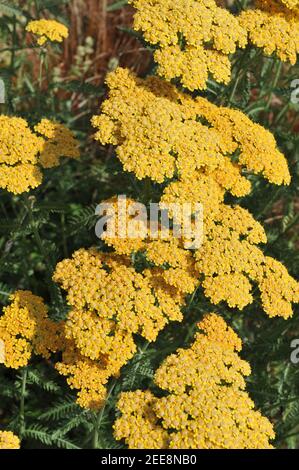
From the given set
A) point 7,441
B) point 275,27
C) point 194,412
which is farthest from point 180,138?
point 7,441

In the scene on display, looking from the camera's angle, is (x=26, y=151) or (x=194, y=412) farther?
(x=26, y=151)

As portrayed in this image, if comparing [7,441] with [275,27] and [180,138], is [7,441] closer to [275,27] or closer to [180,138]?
[180,138]

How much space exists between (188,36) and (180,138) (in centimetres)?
72

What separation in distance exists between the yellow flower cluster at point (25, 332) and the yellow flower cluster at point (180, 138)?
1.10 metres

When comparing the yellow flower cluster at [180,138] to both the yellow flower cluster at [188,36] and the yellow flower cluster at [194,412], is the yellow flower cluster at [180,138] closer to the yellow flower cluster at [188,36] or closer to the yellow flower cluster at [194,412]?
the yellow flower cluster at [188,36]

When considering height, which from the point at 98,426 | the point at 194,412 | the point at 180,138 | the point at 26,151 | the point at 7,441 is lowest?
the point at 98,426

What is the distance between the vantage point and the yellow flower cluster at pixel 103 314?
352 cm

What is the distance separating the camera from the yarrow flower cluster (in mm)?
3735

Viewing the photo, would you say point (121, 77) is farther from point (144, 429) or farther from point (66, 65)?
point (66, 65)

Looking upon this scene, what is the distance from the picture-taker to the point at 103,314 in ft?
11.5

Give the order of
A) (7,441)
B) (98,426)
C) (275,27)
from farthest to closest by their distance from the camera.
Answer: (275,27) < (98,426) < (7,441)

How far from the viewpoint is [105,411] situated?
4.08 meters

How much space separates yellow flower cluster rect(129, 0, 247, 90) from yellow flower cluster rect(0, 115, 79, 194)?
88 centimetres

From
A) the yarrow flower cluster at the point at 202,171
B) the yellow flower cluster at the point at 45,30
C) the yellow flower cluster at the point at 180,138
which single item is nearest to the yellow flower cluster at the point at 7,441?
the yarrow flower cluster at the point at 202,171
